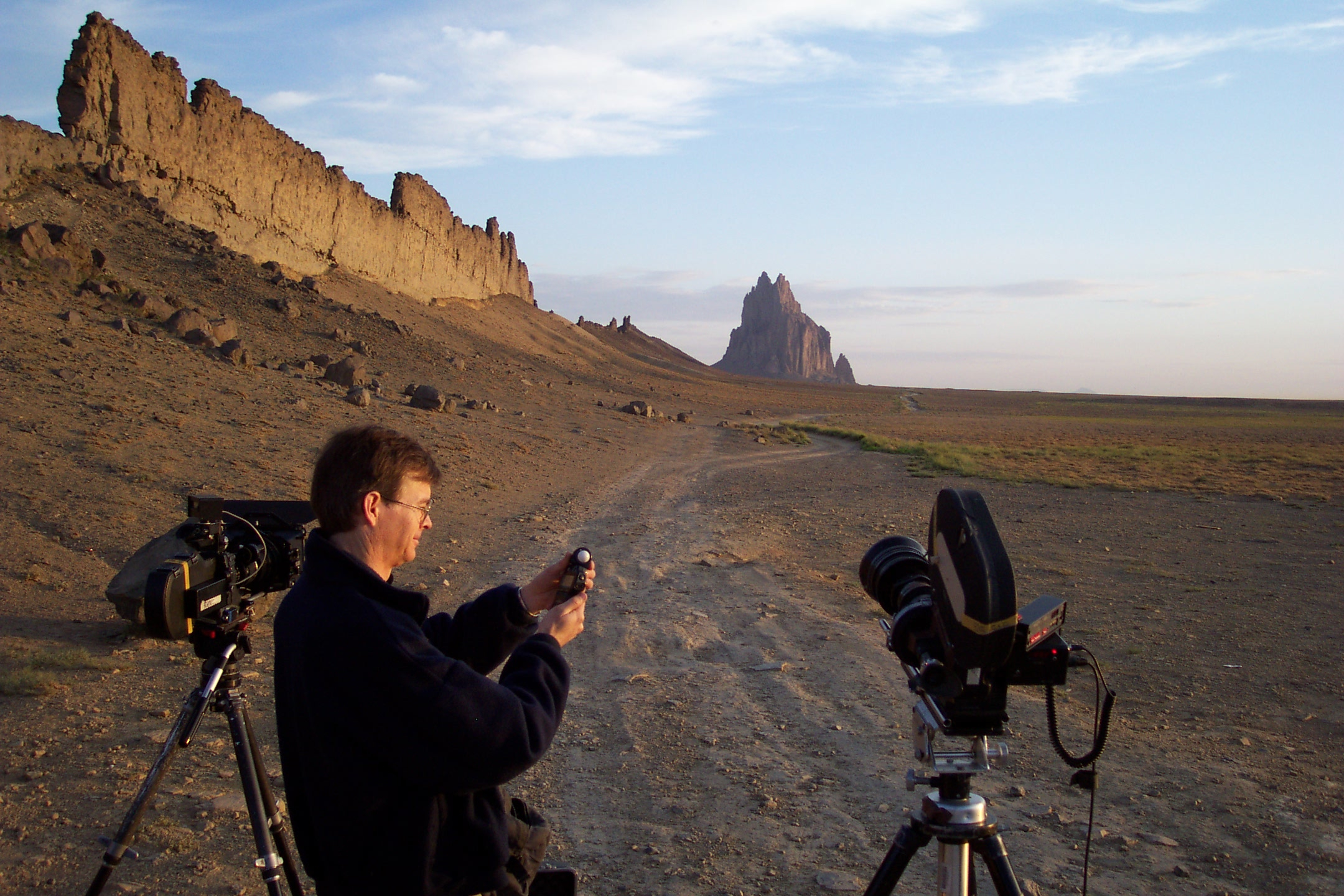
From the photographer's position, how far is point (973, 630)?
171cm

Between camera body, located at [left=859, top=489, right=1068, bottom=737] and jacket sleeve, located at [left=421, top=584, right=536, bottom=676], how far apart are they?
3.13 feet

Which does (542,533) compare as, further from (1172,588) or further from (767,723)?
(1172,588)

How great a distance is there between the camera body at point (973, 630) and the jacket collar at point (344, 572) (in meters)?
1.13

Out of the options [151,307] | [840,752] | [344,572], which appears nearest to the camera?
[344,572]

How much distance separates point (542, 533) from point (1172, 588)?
24.9 ft

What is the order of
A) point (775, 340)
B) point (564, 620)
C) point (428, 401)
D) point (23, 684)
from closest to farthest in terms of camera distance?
point (564, 620), point (23, 684), point (428, 401), point (775, 340)

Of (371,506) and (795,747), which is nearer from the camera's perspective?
(371,506)

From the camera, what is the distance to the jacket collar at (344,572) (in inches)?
69.2

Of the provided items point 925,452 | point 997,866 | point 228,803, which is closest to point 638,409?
point 925,452

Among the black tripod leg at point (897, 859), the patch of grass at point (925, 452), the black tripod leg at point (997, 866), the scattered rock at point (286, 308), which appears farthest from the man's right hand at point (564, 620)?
the scattered rock at point (286, 308)

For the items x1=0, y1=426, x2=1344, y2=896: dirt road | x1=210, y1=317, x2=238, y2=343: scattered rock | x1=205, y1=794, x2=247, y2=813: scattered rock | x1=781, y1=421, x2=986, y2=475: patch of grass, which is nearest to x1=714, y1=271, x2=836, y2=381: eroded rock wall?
x1=781, y1=421, x2=986, y2=475: patch of grass

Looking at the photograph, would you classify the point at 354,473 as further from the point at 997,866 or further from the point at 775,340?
the point at 775,340

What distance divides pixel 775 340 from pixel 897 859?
196m

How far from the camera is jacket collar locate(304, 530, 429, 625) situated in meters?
1.76
